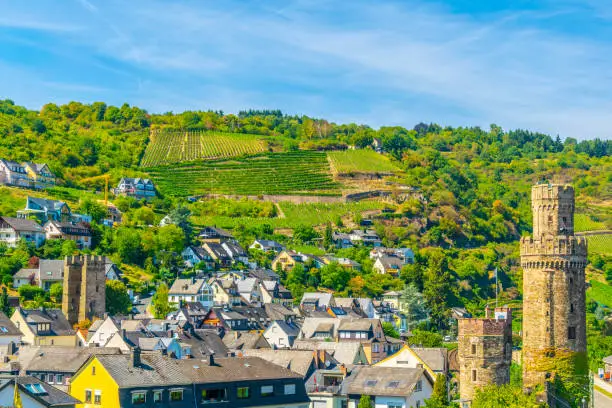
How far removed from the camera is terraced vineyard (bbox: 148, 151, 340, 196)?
6914 inches

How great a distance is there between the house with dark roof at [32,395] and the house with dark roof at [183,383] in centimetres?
166

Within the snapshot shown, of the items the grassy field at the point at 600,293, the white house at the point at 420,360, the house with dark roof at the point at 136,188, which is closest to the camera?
the white house at the point at 420,360

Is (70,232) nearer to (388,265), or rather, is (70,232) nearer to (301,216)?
(388,265)

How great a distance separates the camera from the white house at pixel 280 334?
91.9m

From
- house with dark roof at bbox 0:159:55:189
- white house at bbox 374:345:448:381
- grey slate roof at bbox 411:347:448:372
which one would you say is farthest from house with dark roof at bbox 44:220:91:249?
white house at bbox 374:345:448:381

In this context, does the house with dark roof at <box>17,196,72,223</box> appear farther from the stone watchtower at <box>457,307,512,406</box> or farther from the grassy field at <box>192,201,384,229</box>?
the stone watchtower at <box>457,307,512,406</box>

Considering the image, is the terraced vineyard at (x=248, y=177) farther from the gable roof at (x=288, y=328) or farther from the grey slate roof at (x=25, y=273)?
the gable roof at (x=288, y=328)

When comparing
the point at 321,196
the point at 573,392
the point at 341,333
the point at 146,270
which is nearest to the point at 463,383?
the point at 573,392

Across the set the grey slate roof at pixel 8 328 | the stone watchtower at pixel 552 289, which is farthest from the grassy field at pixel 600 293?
the stone watchtower at pixel 552 289

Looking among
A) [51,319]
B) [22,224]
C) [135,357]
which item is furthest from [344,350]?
[22,224]

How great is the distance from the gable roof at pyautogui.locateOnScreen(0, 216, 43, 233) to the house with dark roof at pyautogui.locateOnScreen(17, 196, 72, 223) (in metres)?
6.45

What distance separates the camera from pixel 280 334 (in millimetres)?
92750

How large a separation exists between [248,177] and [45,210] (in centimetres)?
5447

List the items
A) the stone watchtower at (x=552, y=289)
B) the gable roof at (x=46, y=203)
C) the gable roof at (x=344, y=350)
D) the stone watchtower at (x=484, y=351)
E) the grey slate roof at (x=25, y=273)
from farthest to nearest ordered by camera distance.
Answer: the gable roof at (x=46, y=203) → the grey slate roof at (x=25, y=273) → the gable roof at (x=344, y=350) → the stone watchtower at (x=552, y=289) → the stone watchtower at (x=484, y=351)
